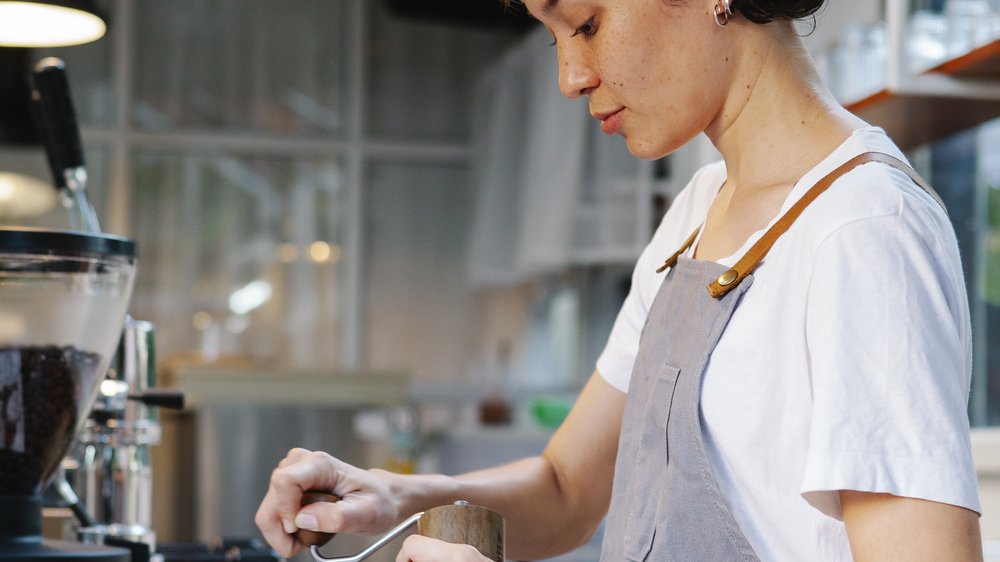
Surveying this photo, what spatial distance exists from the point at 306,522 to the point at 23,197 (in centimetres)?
473

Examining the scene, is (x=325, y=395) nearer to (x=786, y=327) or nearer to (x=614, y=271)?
(x=614, y=271)

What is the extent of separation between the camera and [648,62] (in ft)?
2.85

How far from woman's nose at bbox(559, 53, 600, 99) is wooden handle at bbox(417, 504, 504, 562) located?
0.32 meters

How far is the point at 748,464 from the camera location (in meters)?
0.78

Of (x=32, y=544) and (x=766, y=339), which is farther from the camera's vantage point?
(x=32, y=544)

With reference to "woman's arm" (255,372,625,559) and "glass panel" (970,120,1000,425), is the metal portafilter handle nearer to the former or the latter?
"woman's arm" (255,372,625,559)

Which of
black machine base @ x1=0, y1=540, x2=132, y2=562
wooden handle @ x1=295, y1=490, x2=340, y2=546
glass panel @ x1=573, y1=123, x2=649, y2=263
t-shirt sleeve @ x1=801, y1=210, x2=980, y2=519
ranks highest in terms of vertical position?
glass panel @ x1=573, y1=123, x2=649, y2=263

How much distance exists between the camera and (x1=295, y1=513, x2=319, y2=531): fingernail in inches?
34.4

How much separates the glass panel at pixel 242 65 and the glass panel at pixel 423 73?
0.17 m

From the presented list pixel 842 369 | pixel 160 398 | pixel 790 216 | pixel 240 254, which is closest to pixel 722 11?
pixel 790 216

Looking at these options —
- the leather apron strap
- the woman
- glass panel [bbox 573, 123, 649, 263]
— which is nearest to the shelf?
the woman

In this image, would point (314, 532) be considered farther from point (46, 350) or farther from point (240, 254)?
point (240, 254)

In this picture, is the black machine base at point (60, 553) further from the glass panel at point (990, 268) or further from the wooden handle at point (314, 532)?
the glass panel at point (990, 268)

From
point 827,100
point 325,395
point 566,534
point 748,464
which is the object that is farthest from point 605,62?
point 325,395
